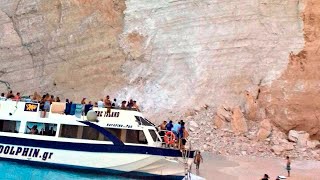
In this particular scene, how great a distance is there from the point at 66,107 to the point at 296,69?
11608mm

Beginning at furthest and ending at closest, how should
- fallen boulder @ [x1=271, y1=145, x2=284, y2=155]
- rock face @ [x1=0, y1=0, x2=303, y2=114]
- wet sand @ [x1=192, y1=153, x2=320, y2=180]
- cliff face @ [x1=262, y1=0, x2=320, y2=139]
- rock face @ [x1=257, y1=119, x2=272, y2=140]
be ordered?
rock face @ [x1=0, y1=0, x2=303, y2=114]
cliff face @ [x1=262, y1=0, x2=320, y2=139]
rock face @ [x1=257, y1=119, x2=272, y2=140]
fallen boulder @ [x1=271, y1=145, x2=284, y2=155]
wet sand @ [x1=192, y1=153, x2=320, y2=180]

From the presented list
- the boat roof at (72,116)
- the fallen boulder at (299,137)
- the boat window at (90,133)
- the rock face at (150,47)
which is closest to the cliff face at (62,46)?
the rock face at (150,47)

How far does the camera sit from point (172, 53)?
97.4ft

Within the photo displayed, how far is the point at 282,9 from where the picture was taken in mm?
27812

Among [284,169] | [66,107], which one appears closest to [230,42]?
[284,169]

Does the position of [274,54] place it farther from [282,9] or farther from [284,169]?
[284,169]

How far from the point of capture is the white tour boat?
18438 millimetres

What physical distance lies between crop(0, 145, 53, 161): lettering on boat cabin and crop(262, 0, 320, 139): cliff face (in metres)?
11.0

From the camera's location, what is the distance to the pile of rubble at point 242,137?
23750mm

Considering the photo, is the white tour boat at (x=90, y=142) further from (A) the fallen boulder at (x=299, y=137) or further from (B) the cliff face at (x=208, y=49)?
(B) the cliff face at (x=208, y=49)

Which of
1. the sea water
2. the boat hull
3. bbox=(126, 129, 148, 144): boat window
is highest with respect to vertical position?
bbox=(126, 129, 148, 144): boat window

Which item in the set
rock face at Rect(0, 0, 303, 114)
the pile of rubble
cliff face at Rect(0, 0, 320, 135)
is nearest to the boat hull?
the pile of rubble

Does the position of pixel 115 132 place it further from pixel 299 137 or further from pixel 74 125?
pixel 299 137

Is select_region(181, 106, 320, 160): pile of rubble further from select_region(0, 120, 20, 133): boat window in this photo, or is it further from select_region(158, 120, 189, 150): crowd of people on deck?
select_region(0, 120, 20, 133): boat window
